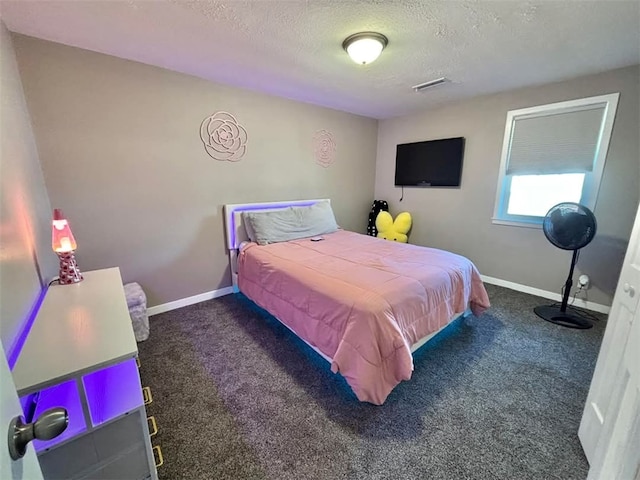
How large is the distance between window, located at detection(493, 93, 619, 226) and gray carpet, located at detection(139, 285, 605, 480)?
135 centimetres

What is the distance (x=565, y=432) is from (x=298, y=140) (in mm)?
3491

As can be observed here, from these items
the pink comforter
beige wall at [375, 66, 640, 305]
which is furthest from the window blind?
the pink comforter

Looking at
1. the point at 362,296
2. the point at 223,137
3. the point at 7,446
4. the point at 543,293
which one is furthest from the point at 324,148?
the point at 7,446

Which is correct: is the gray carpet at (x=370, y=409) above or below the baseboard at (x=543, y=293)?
below

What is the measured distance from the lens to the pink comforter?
1499mm

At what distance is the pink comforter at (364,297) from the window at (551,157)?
143cm

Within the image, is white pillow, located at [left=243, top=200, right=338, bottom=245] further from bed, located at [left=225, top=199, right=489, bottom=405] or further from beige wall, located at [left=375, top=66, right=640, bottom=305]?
beige wall, located at [left=375, top=66, right=640, bottom=305]

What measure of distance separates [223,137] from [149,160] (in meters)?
0.77

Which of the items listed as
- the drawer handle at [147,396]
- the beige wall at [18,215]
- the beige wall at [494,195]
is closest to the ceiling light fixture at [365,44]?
the beige wall at [494,195]

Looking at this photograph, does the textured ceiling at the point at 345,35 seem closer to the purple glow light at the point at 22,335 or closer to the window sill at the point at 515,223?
the window sill at the point at 515,223

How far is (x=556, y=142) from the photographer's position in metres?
2.75

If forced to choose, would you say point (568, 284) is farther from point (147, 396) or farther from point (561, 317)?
point (147, 396)

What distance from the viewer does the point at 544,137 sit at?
2.82 m

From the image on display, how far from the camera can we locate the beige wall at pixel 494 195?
2.41m
